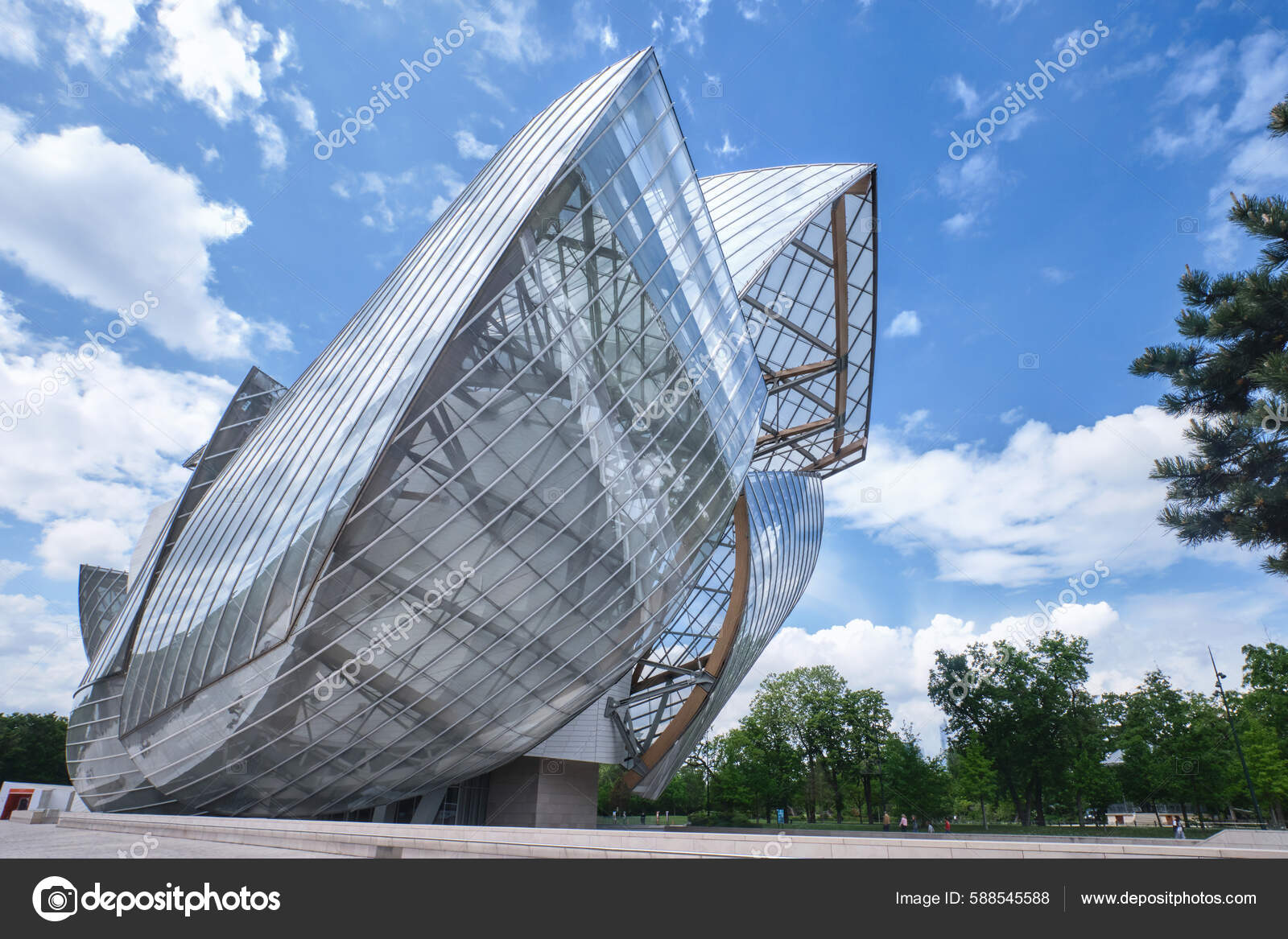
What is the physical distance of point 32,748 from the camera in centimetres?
6178

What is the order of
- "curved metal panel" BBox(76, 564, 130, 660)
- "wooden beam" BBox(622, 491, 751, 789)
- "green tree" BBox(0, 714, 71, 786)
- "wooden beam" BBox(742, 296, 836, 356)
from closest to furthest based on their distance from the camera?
"wooden beam" BBox(742, 296, 836, 356) → "wooden beam" BBox(622, 491, 751, 789) → "curved metal panel" BBox(76, 564, 130, 660) → "green tree" BBox(0, 714, 71, 786)

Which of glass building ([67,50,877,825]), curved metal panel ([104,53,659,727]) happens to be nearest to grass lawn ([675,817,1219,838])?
glass building ([67,50,877,825])

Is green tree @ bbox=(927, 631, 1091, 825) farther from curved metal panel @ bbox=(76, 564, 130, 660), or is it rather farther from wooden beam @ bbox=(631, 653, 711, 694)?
curved metal panel @ bbox=(76, 564, 130, 660)

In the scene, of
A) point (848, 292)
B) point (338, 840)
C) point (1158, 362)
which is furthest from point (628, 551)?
point (848, 292)

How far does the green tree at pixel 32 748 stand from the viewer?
59.8 metres

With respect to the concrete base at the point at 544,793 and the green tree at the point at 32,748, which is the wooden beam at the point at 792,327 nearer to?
the concrete base at the point at 544,793

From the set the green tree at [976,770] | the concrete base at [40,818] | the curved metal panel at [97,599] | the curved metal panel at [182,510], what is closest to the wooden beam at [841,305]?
the curved metal panel at [182,510]

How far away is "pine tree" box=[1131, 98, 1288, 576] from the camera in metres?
12.8

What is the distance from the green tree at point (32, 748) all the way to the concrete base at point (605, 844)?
64.9m

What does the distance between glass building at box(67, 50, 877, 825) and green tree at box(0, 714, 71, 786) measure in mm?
54147

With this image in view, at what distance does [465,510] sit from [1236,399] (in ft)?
54.7

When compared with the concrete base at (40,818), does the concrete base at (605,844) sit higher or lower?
higher
